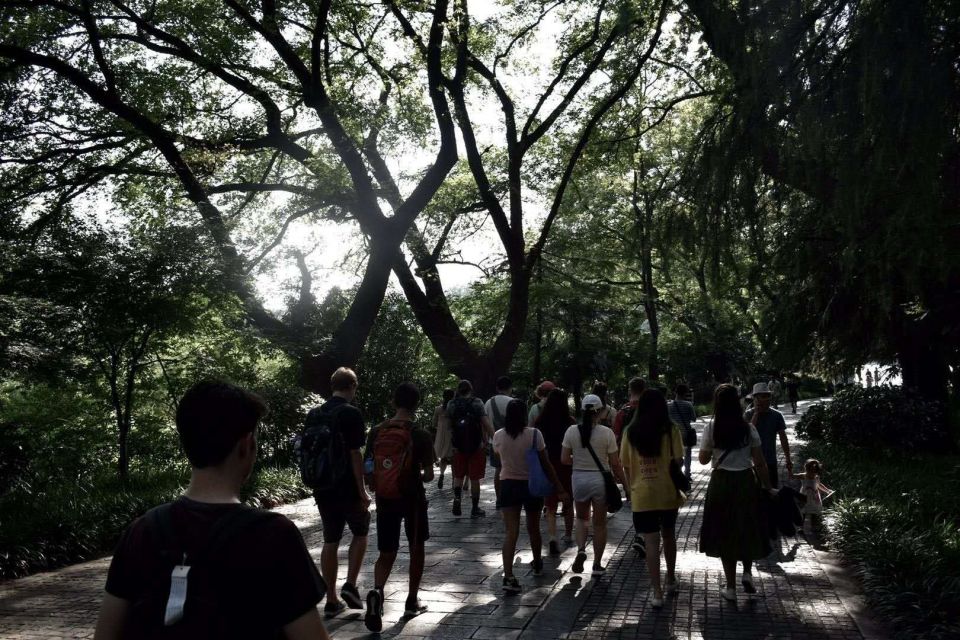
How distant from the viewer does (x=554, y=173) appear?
23406 mm

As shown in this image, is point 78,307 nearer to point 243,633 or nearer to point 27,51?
point 27,51

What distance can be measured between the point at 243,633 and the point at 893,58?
5452 mm

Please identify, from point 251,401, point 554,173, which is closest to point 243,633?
point 251,401

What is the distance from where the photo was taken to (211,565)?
2.07 m

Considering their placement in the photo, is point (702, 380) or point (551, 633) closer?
point (551, 633)

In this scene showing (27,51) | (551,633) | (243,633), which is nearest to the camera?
(243,633)

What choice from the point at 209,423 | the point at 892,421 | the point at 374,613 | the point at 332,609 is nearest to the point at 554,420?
the point at 332,609

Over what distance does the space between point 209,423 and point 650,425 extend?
5.19 meters

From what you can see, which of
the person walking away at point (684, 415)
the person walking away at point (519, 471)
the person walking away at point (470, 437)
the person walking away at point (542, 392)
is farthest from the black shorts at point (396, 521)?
the person walking away at point (684, 415)

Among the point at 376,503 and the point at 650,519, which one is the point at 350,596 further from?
the point at 650,519

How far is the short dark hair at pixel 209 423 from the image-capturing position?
88.9 inches

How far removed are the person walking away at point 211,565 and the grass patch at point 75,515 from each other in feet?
24.8

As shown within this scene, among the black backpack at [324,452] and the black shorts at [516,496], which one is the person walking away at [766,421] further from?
the black backpack at [324,452]

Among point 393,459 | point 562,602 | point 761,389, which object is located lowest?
point 562,602
